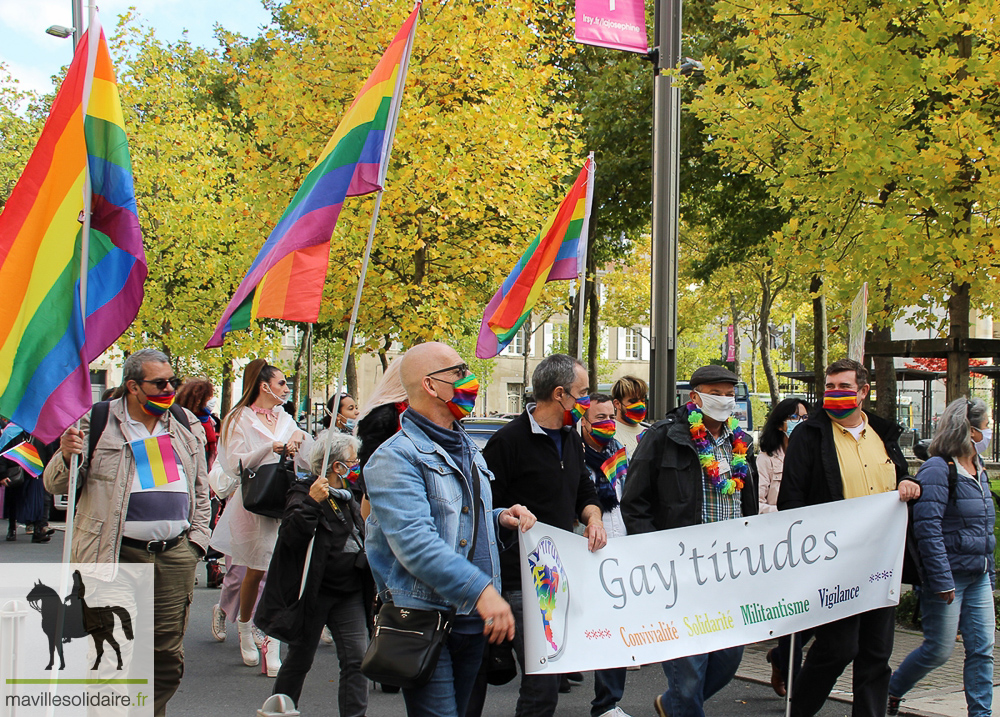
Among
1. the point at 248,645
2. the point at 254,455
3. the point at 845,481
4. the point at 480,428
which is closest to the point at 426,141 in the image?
the point at 480,428

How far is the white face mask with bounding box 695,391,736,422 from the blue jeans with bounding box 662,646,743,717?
117 cm

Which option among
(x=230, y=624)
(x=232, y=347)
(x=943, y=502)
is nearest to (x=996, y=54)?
(x=943, y=502)

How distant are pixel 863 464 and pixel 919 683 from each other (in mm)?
2204

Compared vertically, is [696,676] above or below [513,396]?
above

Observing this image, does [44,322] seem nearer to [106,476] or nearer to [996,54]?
[106,476]

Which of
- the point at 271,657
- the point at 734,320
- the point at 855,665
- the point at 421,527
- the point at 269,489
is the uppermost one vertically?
the point at 734,320

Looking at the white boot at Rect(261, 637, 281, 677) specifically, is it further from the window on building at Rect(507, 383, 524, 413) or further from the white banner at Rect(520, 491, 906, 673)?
the window on building at Rect(507, 383, 524, 413)

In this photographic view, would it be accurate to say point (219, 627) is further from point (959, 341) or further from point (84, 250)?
point (959, 341)

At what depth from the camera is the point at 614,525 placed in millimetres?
6812

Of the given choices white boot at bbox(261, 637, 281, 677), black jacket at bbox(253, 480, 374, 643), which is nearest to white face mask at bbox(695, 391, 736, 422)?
black jacket at bbox(253, 480, 374, 643)

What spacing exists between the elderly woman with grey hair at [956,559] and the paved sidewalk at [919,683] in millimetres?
385

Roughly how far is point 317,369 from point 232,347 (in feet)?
92.3

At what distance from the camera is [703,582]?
5.01 metres

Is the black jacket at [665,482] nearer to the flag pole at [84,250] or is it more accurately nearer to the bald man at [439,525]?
the bald man at [439,525]
